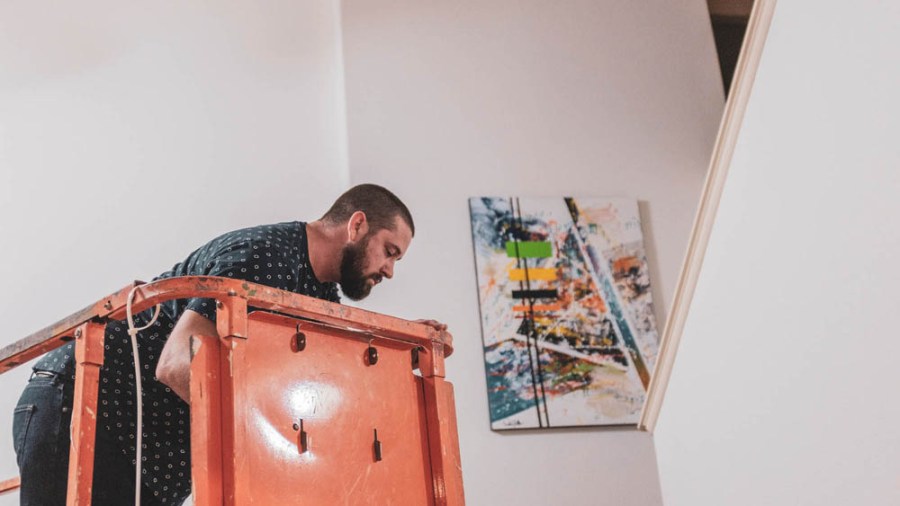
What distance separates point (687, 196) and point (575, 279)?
675 millimetres

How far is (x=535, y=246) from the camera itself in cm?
347

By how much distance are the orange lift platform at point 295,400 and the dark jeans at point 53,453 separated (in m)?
0.13

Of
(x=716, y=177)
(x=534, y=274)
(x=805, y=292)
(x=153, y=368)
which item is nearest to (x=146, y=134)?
(x=534, y=274)

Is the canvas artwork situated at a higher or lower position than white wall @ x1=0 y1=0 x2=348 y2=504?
lower

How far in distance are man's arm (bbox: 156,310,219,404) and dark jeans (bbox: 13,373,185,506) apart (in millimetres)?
345

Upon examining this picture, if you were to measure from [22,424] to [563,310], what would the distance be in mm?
2160

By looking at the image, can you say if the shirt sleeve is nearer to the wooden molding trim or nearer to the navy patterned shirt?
the navy patterned shirt

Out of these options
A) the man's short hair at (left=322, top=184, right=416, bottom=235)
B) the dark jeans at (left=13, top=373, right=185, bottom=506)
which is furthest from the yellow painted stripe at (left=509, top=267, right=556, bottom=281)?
the dark jeans at (left=13, top=373, right=185, bottom=506)

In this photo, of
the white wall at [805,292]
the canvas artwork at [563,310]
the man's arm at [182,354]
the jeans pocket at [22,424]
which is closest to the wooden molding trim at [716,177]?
the white wall at [805,292]

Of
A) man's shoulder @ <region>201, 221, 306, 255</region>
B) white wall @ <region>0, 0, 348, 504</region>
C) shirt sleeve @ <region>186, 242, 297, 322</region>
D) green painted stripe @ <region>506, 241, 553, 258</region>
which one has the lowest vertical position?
shirt sleeve @ <region>186, 242, 297, 322</region>

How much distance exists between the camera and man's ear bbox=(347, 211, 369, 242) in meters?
2.06

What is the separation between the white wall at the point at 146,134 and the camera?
324 centimetres

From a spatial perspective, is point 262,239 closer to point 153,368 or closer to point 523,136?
point 153,368

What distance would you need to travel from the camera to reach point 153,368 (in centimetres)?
174
